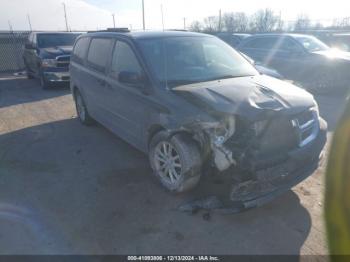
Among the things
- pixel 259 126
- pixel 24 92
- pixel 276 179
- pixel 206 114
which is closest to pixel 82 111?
pixel 206 114

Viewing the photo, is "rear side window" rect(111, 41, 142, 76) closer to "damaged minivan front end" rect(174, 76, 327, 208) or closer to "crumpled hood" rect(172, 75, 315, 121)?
"crumpled hood" rect(172, 75, 315, 121)

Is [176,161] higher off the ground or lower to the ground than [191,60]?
lower

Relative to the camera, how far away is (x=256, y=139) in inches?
118

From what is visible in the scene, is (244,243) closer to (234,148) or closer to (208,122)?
(234,148)

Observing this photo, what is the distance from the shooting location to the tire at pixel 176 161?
326cm

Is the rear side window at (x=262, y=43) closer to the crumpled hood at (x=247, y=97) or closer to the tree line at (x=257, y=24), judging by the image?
the crumpled hood at (x=247, y=97)

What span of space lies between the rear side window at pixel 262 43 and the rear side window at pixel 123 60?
710 centimetres

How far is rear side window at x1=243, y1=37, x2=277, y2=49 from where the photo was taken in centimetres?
1019

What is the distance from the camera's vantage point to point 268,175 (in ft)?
9.76

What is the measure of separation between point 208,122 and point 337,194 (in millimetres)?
1616

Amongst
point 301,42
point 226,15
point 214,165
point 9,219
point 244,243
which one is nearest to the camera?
point 244,243

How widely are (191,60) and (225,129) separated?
153 centimetres

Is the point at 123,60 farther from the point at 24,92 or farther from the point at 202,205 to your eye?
the point at 24,92

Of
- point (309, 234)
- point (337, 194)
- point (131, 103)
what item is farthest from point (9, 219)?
point (337, 194)
